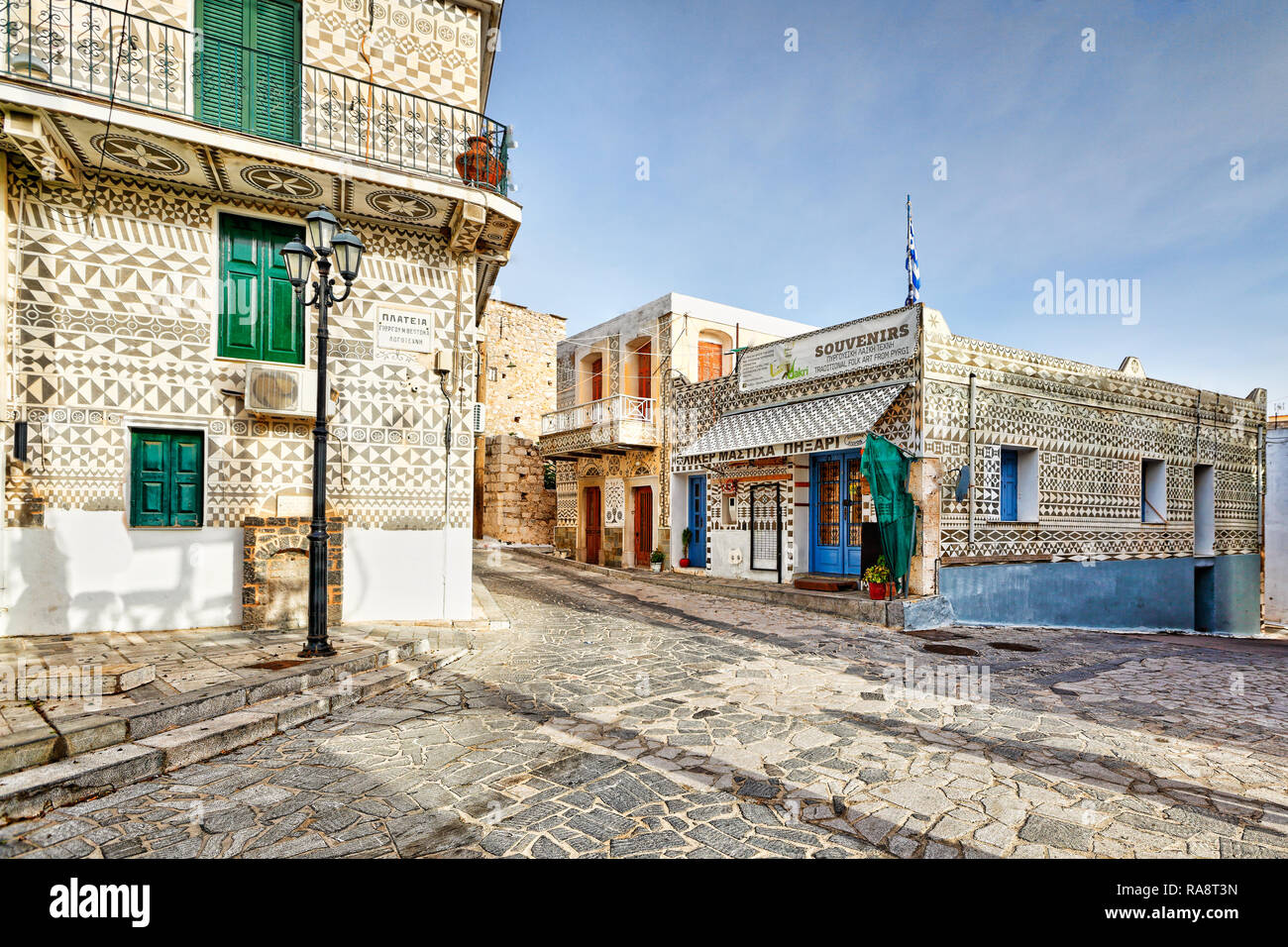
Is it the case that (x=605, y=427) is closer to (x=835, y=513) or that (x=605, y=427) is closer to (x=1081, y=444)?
(x=835, y=513)

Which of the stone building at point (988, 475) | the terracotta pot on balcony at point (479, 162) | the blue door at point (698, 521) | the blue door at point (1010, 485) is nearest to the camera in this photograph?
the terracotta pot on balcony at point (479, 162)

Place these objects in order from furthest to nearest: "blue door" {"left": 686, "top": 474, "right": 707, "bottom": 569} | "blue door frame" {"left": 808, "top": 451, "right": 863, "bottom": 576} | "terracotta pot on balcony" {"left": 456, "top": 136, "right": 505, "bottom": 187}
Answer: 1. "blue door" {"left": 686, "top": 474, "right": 707, "bottom": 569}
2. "blue door frame" {"left": 808, "top": 451, "right": 863, "bottom": 576}
3. "terracotta pot on balcony" {"left": 456, "top": 136, "right": 505, "bottom": 187}

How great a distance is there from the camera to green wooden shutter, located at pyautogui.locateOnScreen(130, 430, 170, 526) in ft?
24.7

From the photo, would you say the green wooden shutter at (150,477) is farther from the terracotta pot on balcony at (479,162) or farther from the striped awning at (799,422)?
the striped awning at (799,422)

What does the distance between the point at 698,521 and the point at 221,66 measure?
12716 mm

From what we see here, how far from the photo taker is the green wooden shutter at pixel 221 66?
7668 millimetres

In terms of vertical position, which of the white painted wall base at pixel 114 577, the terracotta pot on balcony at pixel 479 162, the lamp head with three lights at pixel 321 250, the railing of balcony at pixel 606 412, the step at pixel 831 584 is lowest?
the step at pixel 831 584

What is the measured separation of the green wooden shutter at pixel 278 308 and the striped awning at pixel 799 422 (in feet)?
26.9

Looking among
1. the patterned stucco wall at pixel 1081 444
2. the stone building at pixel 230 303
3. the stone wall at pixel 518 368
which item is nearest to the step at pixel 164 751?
the stone building at pixel 230 303

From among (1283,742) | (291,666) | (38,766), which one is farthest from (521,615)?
(1283,742)

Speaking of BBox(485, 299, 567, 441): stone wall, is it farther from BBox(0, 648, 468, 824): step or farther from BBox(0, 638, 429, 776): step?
BBox(0, 648, 468, 824): step

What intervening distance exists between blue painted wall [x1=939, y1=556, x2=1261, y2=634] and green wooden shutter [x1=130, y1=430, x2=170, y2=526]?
1138 cm

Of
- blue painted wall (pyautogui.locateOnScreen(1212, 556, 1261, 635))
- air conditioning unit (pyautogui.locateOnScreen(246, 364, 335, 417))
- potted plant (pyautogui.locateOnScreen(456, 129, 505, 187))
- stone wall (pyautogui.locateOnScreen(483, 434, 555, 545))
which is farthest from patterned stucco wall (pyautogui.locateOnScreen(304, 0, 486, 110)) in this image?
blue painted wall (pyautogui.locateOnScreen(1212, 556, 1261, 635))

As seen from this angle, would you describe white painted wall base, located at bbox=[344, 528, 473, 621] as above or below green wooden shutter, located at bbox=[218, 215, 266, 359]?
below
